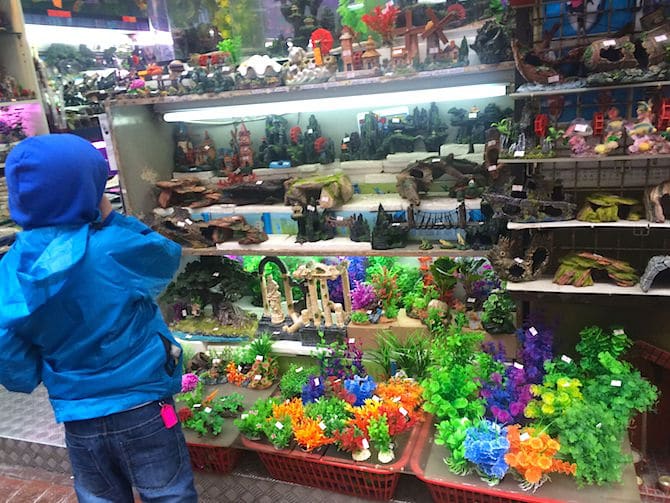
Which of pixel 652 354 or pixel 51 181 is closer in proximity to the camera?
pixel 51 181

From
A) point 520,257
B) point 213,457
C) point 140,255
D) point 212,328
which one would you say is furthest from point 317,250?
point 140,255

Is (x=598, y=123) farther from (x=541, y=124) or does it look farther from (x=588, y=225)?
(x=588, y=225)

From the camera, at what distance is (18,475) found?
3.46 m

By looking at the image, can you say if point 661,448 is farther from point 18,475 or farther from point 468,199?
point 18,475

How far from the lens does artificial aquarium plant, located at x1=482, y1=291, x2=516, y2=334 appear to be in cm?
318

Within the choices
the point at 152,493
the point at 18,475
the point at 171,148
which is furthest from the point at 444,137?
the point at 18,475

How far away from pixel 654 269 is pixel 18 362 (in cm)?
262

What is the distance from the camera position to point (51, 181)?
5.74 feet

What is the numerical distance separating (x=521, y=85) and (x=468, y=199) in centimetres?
71

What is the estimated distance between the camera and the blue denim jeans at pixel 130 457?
2033 millimetres

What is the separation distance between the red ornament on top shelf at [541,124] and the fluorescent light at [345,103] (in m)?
0.40

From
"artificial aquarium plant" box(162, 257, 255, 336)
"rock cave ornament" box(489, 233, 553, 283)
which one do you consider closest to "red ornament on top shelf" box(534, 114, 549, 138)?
"rock cave ornament" box(489, 233, 553, 283)

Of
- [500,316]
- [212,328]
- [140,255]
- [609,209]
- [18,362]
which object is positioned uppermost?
[140,255]

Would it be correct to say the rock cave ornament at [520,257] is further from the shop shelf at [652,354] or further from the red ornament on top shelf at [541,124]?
the shop shelf at [652,354]
